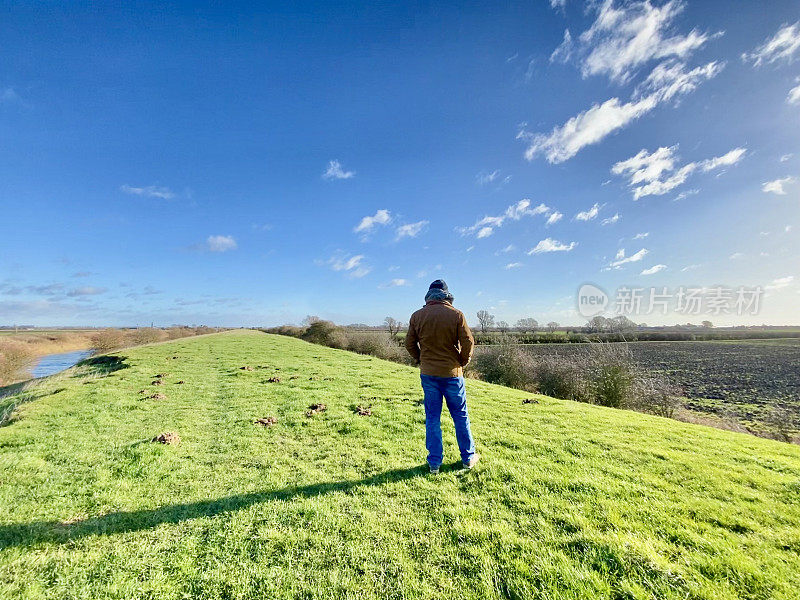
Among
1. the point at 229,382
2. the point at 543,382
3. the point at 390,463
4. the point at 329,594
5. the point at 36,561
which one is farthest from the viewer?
the point at 543,382

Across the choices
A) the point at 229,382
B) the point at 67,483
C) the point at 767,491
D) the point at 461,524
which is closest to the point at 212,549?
the point at 461,524

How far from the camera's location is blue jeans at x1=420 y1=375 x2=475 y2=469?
6301mm

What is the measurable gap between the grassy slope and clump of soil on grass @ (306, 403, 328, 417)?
Result: 799mm

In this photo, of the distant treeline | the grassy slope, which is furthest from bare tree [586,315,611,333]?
the grassy slope

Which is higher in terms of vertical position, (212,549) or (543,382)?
(212,549)

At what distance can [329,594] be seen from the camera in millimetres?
3631

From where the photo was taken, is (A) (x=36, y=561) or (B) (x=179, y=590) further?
(A) (x=36, y=561)

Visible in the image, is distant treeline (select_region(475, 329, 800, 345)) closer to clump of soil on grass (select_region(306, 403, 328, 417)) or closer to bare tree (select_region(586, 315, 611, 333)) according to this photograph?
bare tree (select_region(586, 315, 611, 333))

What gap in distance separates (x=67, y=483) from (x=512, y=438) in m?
9.71

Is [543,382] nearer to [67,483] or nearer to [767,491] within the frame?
[767,491]

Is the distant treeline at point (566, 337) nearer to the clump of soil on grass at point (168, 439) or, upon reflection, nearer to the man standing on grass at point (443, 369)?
the man standing on grass at point (443, 369)

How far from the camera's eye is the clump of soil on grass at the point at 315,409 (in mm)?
10745

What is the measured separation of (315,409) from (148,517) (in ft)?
20.1

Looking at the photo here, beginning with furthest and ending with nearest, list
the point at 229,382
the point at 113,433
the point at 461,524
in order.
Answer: the point at 229,382 < the point at 113,433 < the point at 461,524
